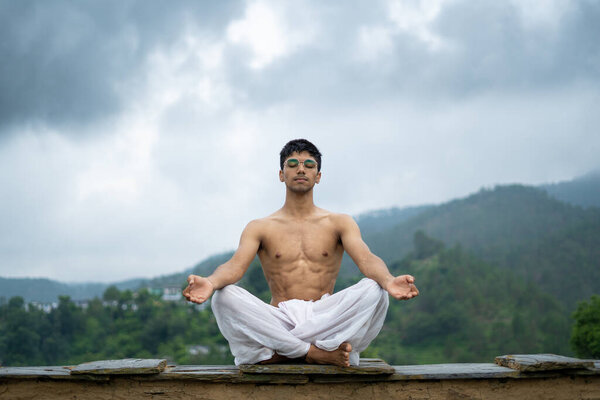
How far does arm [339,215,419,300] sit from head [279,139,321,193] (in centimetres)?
38

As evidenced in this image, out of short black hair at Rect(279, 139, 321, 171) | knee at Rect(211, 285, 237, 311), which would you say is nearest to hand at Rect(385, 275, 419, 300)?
knee at Rect(211, 285, 237, 311)

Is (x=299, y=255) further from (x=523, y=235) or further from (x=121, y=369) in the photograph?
(x=523, y=235)

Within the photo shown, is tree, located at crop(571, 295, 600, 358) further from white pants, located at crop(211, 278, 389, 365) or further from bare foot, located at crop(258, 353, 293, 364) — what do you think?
bare foot, located at crop(258, 353, 293, 364)

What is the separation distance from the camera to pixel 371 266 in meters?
4.01

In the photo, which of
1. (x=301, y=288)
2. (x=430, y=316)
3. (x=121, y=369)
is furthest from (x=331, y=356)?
(x=430, y=316)

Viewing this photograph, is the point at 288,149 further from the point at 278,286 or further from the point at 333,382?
the point at 333,382

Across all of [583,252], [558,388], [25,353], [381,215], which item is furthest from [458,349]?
[381,215]

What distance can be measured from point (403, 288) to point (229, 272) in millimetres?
1186

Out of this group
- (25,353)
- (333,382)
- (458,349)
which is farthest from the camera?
(458,349)

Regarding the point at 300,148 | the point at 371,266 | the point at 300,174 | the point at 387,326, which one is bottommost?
the point at 387,326

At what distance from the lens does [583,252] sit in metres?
52.7

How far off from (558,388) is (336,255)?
1761 millimetres

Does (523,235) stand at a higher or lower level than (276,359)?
higher

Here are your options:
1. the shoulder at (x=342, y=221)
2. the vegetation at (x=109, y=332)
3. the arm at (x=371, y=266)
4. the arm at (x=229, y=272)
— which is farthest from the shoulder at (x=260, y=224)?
the vegetation at (x=109, y=332)
